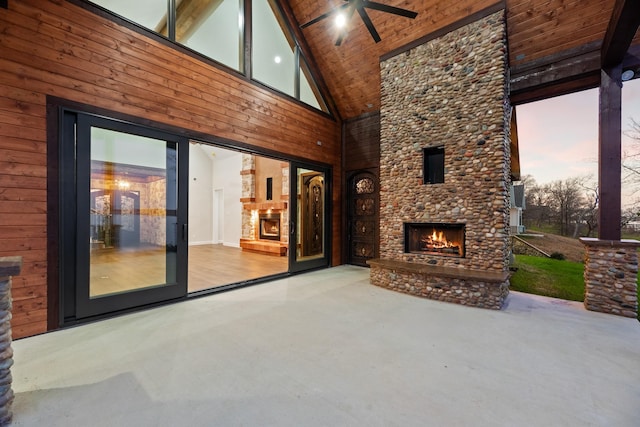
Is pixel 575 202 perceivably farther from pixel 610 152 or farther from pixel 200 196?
pixel 200 196

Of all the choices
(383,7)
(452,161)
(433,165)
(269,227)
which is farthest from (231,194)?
(383,7)

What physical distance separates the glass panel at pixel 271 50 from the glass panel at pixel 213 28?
0.35 meters

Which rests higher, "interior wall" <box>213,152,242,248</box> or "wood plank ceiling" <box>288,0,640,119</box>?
"wood plank ceiling" <box>288,0,640,119</box>

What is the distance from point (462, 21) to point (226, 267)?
6700 mm

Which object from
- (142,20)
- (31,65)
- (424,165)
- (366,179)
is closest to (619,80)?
(424,165)

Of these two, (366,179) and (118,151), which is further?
(366,179)

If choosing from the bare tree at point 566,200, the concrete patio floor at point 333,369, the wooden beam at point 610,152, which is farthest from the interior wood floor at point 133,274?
the bare tree at point 566,200

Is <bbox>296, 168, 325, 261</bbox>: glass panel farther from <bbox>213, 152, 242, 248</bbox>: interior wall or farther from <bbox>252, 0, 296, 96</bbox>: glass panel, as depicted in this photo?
<bbox>213, 152, 242, 248</bbox>: interior wall

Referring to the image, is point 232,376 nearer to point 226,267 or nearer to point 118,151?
point 118,151

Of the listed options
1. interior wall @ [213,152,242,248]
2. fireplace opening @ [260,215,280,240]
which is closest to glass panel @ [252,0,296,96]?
fireplace opening @ [260,215,280,240]

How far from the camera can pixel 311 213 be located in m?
6.79

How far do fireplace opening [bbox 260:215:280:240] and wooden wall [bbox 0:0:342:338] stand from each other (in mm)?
5280

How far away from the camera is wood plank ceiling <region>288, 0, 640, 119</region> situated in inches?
148

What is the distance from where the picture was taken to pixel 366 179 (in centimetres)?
664
